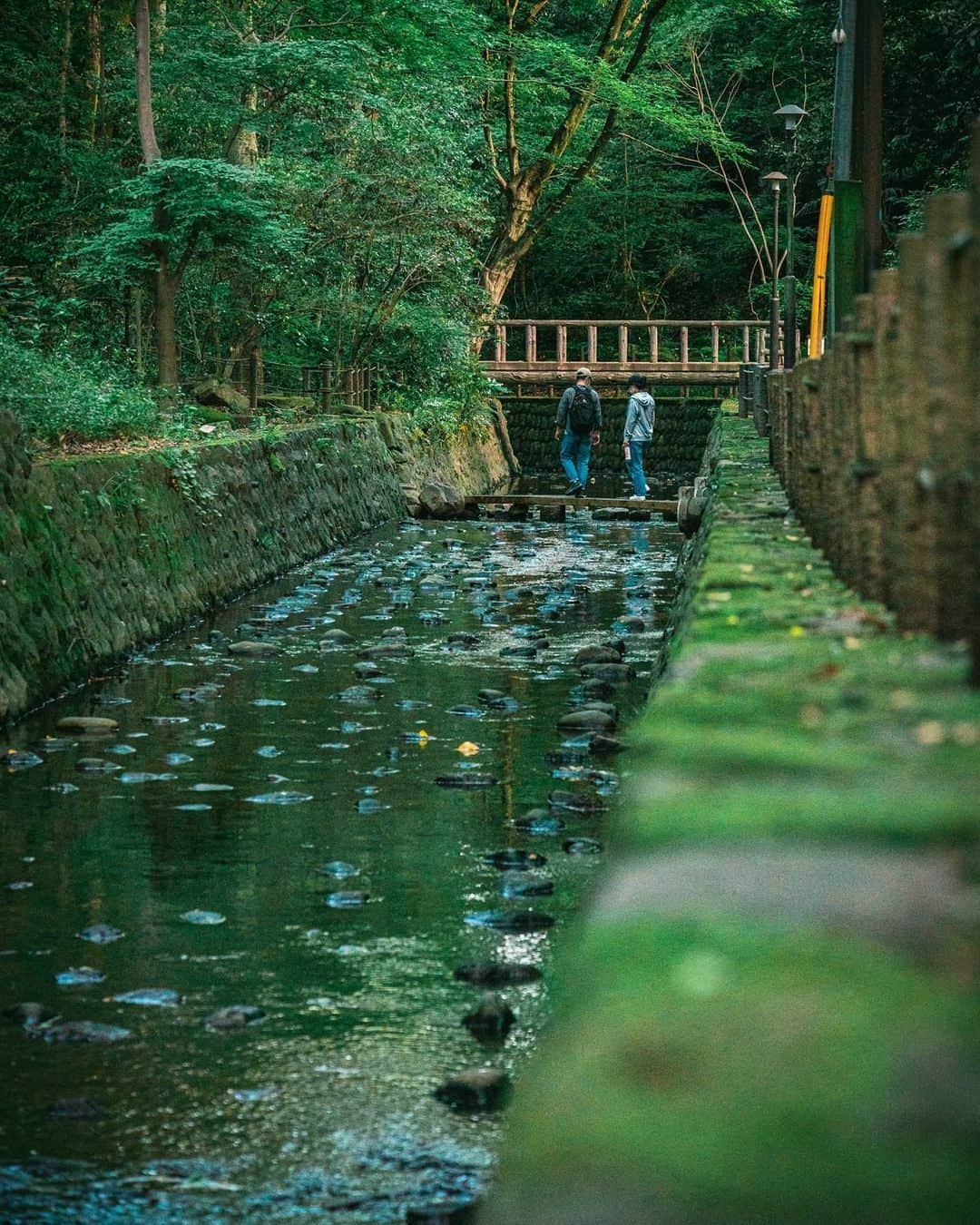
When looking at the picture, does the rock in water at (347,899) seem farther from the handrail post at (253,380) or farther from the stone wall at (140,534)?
the handrail post at (253,380)

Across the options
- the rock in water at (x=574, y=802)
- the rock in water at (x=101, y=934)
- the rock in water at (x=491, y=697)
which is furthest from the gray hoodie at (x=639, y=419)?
the rock in water at (x=101, y=934)

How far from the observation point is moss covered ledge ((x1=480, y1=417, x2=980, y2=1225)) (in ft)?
4.76

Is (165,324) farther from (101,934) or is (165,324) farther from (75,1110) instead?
(75,1110)

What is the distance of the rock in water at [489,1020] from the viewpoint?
5109 mm

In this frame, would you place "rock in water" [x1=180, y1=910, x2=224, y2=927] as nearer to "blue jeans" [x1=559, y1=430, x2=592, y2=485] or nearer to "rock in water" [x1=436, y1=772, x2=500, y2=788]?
"rock in water" [x1=436, y1=772, x2=500, y2=788]

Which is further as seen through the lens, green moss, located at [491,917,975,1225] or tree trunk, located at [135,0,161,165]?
tree trunk, located at [135,0,161,165]

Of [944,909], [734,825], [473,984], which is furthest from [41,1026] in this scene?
[944,909]

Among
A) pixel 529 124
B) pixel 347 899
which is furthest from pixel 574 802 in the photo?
pixel 529 124

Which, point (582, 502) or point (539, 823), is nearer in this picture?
point (539, 823)

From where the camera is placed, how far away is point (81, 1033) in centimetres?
506

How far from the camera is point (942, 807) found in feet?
6.76

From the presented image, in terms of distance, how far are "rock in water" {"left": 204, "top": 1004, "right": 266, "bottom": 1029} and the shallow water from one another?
0.14ft

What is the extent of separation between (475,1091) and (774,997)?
305 centimetres

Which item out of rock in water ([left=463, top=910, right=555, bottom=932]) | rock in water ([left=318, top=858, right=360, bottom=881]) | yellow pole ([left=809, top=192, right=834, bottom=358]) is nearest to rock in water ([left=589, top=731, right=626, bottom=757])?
rock in water ([left=318, top=858, right=360, bottom=881])
